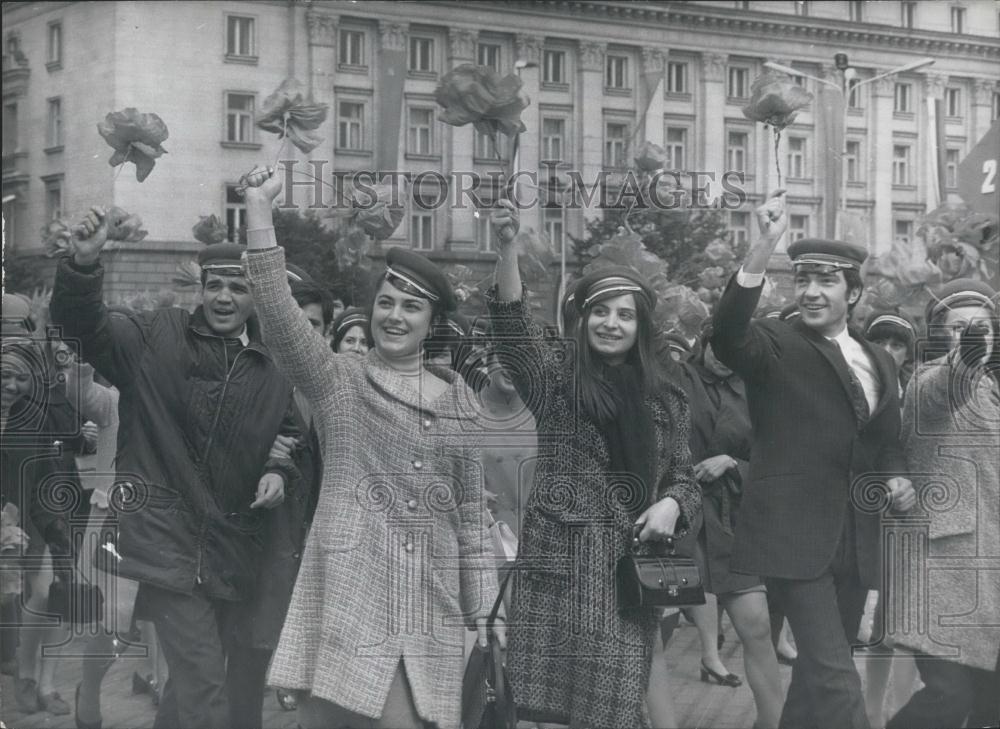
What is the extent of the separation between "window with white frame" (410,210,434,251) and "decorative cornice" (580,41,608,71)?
844 mm

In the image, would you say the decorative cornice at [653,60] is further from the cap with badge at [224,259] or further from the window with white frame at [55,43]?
the window with white frame at [55,43]

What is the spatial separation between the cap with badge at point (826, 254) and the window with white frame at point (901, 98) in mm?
1001

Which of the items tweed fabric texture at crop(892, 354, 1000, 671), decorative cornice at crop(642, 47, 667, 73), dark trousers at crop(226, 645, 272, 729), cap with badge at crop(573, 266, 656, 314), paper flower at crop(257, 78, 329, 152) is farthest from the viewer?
decorative cornice at crop(642, 47, 667, 73)

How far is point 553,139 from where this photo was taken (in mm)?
5945

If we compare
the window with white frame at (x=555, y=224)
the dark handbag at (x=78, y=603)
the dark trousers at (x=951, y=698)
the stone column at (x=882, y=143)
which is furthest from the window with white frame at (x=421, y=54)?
the dark trousers at (x=951, y=698)

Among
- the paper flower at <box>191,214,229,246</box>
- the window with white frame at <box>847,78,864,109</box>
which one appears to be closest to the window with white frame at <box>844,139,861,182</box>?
the window with white frame at <box>847,78,864,109</box>

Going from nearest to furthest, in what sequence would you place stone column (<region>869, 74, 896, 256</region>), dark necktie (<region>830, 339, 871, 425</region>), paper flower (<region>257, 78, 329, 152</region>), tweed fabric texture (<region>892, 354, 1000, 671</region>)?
dark necktie (<region>830, 339, 871, 425</region>), paper flower (<region>257, 78, 329, 152</region>), tweed fabric texture (<region>892, 354, 1000, 671</region>), stone column (<region>869, 74, 896, 256</region>)

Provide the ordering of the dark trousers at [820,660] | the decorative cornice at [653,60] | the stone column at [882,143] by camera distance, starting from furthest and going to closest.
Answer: the stone column at [882,143]
the decorative cornice at [653,60]
the dark trousers at [820,660]

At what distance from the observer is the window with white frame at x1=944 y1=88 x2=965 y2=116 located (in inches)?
251

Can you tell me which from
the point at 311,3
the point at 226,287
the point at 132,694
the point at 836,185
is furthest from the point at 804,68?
the point at 132,694

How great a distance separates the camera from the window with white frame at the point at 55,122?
5.87 m

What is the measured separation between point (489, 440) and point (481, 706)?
889 mm

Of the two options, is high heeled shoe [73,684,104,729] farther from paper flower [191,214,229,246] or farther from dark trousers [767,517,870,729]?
dark trousers [767,517,870,729]

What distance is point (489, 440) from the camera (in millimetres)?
5371
